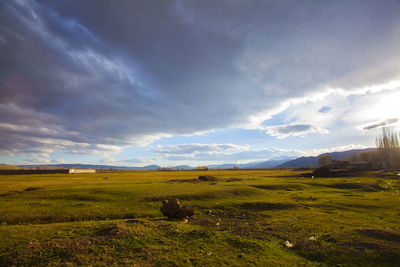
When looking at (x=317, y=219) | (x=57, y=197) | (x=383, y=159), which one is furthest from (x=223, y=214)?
(x=383, y=159)

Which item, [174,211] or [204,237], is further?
[174,211]

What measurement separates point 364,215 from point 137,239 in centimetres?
2441

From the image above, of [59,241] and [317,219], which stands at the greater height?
[59,241]

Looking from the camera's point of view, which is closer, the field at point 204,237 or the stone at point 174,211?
the field at point 204,237

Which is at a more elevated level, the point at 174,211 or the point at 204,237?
the point at 174,211

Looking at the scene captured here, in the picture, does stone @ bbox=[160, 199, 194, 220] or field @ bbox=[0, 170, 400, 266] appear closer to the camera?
field @ bbox=[0, 170, 400, 266]

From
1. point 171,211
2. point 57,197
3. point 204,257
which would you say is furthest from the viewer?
point 57,197

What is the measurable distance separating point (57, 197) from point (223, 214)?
976 inches

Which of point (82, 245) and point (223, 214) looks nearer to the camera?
point (82, 245)

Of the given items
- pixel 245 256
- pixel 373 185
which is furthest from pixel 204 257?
pixel 373 185

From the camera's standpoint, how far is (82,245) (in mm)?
12398

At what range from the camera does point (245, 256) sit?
12.0 m

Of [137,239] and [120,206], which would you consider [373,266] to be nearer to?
[137,239]

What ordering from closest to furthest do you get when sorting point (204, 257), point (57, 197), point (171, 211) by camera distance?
point (204, 257)
point (171, 211)
point (57, 197)
